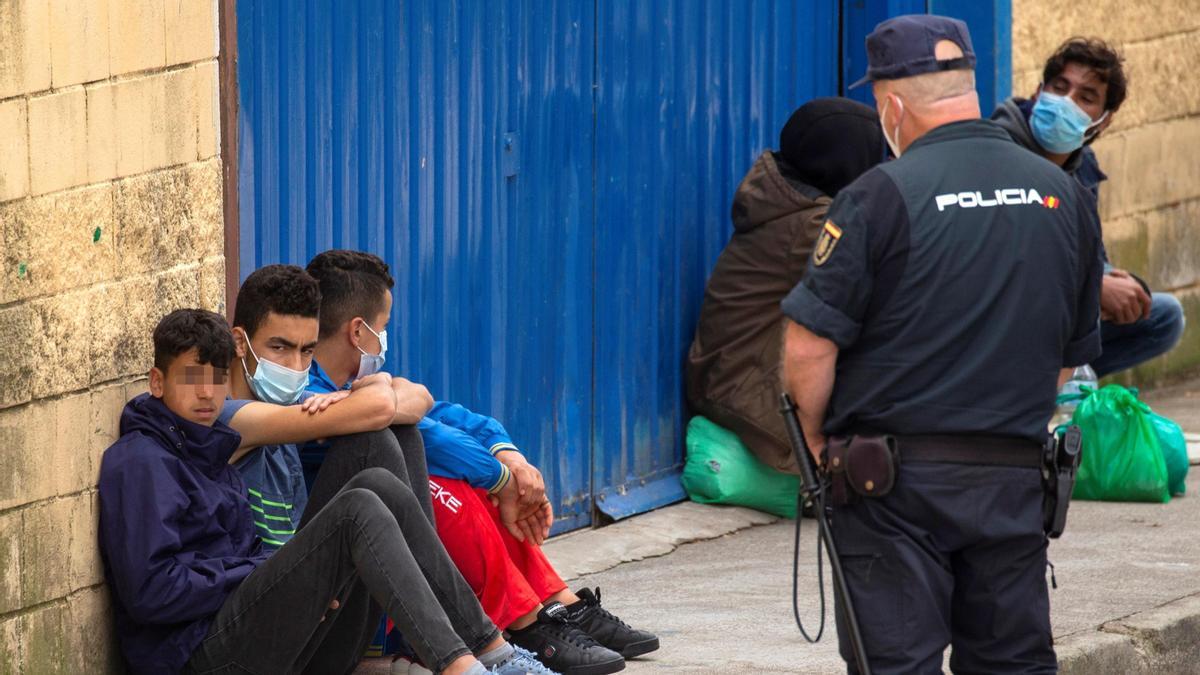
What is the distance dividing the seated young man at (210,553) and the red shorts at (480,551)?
45cm

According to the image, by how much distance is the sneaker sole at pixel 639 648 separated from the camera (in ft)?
16.6

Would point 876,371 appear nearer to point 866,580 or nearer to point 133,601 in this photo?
point 866,580

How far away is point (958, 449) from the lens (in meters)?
3.88

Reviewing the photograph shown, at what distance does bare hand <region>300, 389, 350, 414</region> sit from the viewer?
456 cm

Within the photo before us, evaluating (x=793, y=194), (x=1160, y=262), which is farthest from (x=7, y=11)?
(x=1160, y=262)

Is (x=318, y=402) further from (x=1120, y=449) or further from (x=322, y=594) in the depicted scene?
(x=1120, y=449)

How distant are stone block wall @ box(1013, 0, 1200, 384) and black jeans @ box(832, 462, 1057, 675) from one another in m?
4.95

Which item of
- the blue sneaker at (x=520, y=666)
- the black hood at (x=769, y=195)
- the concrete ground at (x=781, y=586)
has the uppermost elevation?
the black hood at (x=769, y=195)

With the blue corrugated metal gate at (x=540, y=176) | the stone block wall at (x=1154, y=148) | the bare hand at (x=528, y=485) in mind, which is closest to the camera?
the bare hand at (x=528, y=485)

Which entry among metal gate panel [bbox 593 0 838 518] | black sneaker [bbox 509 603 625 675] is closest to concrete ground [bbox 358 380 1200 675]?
black sneaker [bbox 509 603 625 675]

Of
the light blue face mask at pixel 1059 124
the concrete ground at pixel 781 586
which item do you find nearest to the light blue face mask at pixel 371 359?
the concrete ground at pixel 781 586

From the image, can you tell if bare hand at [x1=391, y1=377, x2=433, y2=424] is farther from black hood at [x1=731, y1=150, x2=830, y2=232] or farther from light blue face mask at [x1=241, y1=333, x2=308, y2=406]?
black hood at [x1=731, y1=150, x2=830, y2=232]

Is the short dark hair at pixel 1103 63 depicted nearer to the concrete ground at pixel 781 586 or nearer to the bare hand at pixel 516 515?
the concrete ground at pixel 781 586

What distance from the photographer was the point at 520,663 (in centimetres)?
457
